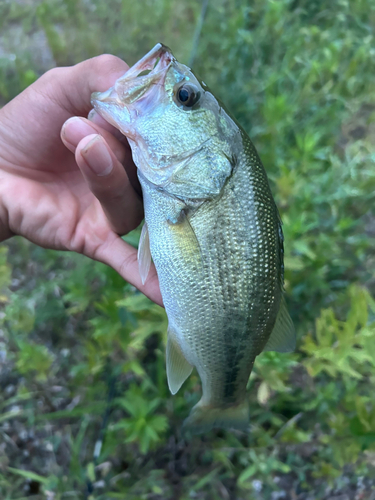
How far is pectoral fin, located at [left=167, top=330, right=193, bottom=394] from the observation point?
1457mm

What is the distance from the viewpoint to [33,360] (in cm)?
198

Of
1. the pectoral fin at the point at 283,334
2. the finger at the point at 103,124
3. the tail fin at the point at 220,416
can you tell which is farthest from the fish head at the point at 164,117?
the tail fin at the point at 220,416

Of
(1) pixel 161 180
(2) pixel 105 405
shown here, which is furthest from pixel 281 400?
(1) pixel 161 180

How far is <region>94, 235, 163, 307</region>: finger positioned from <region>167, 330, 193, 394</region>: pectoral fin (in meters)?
0.24

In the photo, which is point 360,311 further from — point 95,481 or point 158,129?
point 95,481

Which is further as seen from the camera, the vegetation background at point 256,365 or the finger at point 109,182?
the vegetation background at point 256,365

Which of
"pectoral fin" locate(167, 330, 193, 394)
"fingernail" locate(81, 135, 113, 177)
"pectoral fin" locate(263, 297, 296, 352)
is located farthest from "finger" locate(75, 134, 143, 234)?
"pectoral fin" locate(263, 297, 296, 352)

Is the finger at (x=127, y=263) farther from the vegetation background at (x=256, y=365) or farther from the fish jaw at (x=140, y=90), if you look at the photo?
the fish jaw at (x=140, y=90)

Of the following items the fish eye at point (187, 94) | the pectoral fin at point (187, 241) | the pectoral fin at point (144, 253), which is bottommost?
the pectoral fin at point (144, 253)

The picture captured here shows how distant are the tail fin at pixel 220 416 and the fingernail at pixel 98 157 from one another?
111 centimetres

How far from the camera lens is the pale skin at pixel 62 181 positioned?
5.07 ft

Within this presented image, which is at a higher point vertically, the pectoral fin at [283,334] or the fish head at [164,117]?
the fish head at [164,117]

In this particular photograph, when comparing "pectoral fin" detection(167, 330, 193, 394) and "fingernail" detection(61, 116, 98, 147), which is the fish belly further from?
"fingernail" detection(61, 116, 98, 147)

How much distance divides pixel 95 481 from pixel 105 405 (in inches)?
16.7
